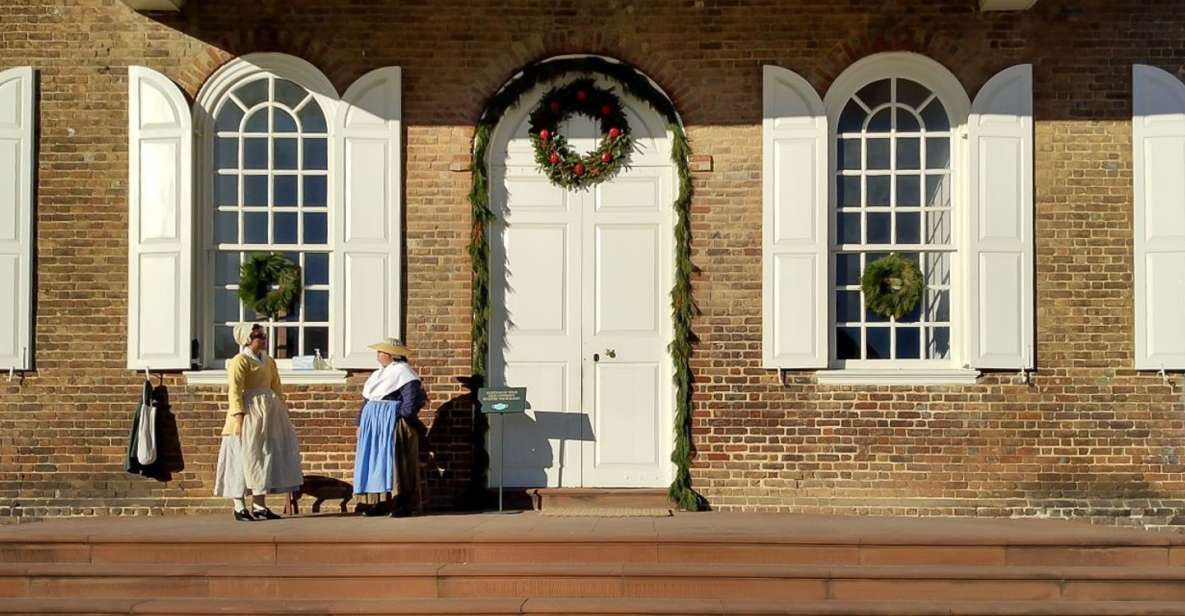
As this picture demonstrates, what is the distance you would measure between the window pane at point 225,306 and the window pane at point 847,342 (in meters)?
4.97

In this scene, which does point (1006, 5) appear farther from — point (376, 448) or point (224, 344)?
point (224, 344)

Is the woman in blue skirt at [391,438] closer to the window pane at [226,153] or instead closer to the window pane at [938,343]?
the window pane at [226,153]

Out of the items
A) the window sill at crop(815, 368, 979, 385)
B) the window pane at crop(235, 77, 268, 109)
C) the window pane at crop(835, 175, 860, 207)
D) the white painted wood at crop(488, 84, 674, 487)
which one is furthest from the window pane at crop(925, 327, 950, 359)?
the window pane at crop(235, 77, 268, 109)

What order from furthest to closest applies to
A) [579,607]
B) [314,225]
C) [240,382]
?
1. [314,225]
2. [240,382]
3. [579,607]

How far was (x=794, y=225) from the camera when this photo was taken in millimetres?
11320

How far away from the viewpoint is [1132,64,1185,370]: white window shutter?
1123 centimetres

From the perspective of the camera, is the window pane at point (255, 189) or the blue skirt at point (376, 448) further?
the window pane at point (255, 189)

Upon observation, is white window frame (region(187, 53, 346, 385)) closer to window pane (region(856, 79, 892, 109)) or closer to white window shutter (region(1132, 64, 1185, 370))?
window pane (region(856, 79, 892, 109))

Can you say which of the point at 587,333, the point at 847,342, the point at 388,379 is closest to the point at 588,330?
the point at 587,333

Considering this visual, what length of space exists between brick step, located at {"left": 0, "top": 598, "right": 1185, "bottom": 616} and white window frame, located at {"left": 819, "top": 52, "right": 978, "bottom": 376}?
2.67 meters

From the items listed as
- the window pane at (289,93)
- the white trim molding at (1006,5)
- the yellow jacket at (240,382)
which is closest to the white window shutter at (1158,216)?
the white trim molding at (1006,5)

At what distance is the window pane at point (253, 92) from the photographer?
11602 millimetres

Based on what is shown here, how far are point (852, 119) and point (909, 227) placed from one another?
1.00 m

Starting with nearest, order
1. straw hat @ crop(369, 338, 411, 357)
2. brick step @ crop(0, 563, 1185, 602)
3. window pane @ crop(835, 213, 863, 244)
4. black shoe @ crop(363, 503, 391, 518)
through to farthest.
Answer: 1. brick step @ crop(0, 563, 1185, 602)
2. straw hat @ crop(369, 338, 411, 357)
3. black shoe @ crop(363, 503, 391, 518)
4. window pane @ crop(835, 213, 863, 244)
